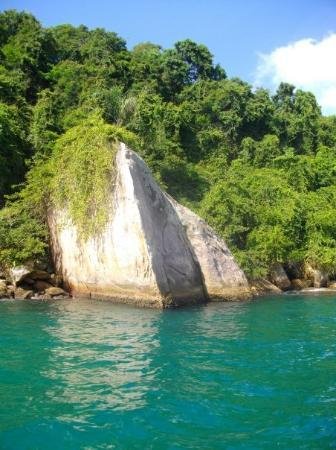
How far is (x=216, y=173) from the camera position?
3556cm

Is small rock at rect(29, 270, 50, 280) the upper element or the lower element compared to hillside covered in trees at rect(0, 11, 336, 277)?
lower

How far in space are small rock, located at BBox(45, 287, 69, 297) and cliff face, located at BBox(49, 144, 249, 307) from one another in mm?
441

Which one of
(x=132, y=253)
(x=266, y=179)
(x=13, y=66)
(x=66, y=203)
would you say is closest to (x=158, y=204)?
(x=132, y=253)

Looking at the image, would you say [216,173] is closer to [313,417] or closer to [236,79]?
[236,79]

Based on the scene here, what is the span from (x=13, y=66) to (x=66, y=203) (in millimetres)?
22276

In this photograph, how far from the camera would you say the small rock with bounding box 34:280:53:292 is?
73.7 ft

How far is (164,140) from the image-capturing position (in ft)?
115

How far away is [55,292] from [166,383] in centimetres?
1349

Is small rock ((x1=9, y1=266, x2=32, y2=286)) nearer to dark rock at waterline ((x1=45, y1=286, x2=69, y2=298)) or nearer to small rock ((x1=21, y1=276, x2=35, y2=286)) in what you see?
small rock ((x1=21, y1=276, x2=35, y2=286))

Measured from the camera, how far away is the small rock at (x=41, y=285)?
A: 2245 centimetres

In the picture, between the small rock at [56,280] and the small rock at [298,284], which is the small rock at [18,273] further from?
the small rock at [298,284]

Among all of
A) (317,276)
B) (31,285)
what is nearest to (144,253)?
(31,285)

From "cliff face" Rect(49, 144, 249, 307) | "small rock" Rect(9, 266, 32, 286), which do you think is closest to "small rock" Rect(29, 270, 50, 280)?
"small rock" Rect(9, 266, 32, 286)

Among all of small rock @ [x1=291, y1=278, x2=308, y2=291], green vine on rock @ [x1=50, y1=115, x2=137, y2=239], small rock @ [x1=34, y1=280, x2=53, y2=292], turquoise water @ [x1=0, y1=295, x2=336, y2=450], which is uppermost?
green vine on rock @ [x1=50, y1=115, x2=137, y2=239]
